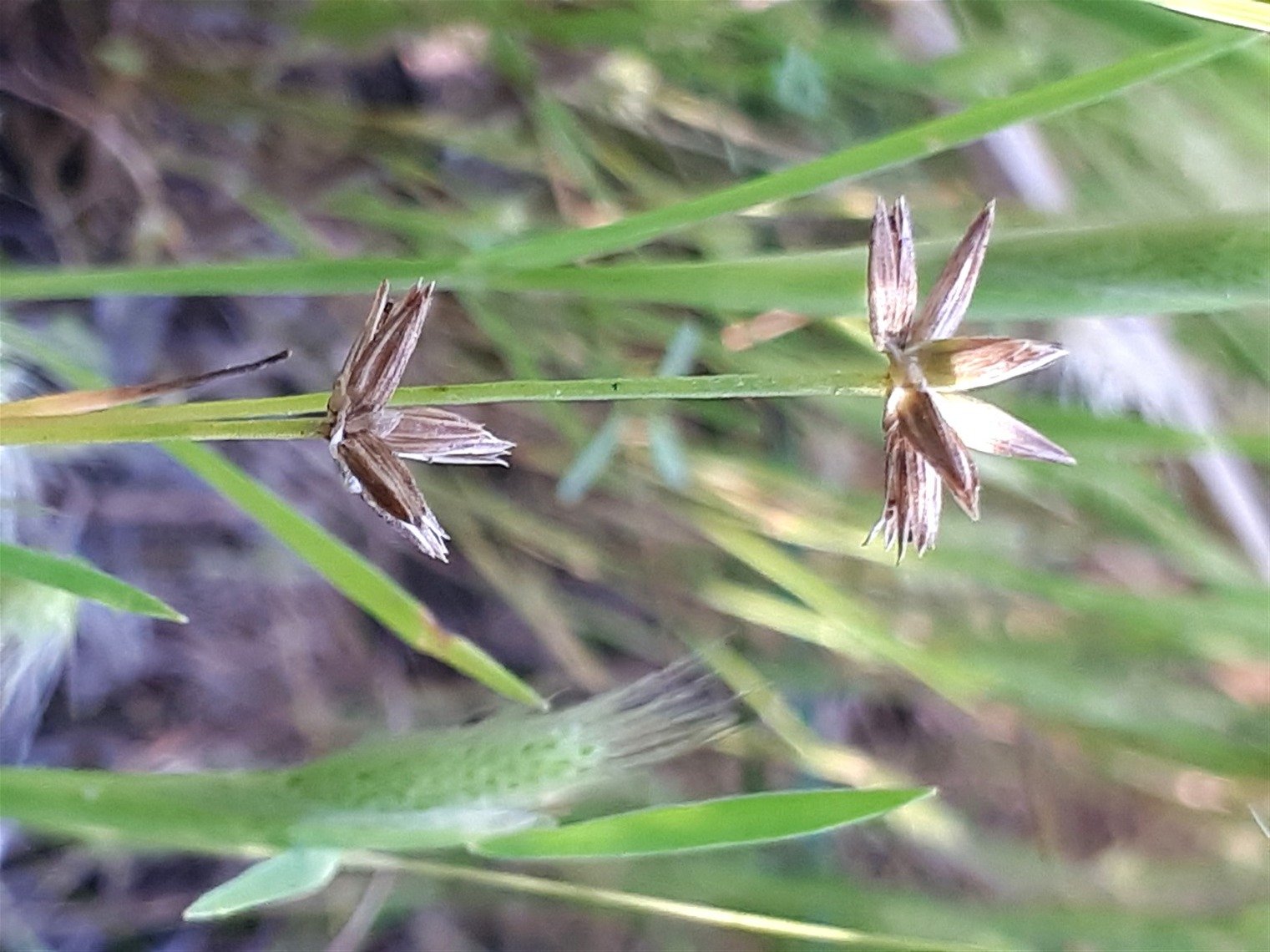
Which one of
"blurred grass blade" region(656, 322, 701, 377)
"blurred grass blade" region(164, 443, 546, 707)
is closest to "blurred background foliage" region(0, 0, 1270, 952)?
"blurred grass blade" region(656, 322, 701, 377)

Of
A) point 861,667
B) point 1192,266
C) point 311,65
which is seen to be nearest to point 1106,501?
point 861,667

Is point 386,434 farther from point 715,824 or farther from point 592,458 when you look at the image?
point 592,458

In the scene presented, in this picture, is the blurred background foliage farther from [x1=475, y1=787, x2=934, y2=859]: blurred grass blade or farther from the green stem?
the green stem

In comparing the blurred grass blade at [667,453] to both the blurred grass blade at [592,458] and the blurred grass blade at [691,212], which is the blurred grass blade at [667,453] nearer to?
the blurred grass blade at [592,458]

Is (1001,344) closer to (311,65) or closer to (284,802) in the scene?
(284,802)

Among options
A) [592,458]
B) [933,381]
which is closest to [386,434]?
[933,381]

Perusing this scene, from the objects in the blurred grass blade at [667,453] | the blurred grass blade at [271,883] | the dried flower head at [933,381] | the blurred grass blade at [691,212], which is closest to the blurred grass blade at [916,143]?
the blurred grass blade at [691,212]
